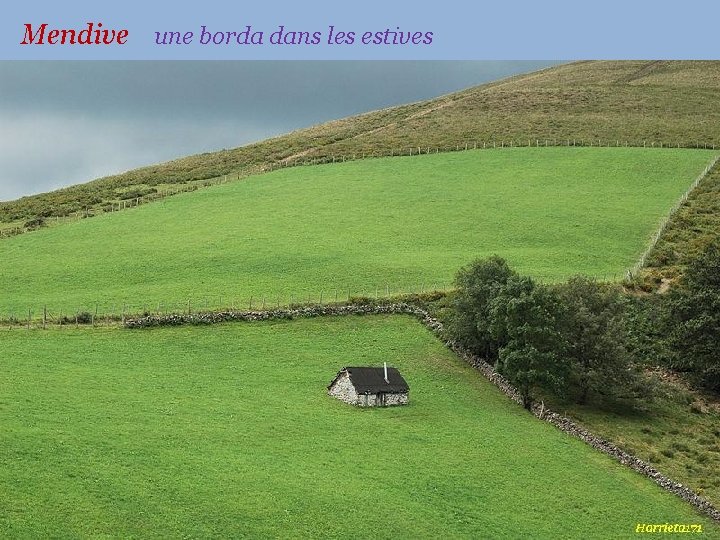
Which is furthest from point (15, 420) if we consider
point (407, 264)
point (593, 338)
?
point (407, 264)

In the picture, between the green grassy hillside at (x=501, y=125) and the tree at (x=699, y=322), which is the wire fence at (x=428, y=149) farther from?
the tree at (x=699, y=322)

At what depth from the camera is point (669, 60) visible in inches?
7249

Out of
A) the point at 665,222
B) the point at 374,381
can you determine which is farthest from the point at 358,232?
the point at 374,381

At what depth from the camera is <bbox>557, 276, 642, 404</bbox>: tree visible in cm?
5884

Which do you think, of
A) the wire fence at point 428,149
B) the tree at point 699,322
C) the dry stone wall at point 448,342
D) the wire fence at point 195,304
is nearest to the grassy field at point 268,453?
the dry stone wall at point 448,342

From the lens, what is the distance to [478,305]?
6269 centimetres

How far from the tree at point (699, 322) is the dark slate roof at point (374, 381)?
68.6 ft

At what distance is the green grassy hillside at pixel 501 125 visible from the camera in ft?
395

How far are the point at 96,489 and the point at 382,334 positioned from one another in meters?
30.6

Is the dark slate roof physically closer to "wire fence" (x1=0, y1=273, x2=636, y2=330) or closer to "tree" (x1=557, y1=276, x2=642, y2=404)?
"tree" (x1=557, y1=276, x2=642, y2=404)

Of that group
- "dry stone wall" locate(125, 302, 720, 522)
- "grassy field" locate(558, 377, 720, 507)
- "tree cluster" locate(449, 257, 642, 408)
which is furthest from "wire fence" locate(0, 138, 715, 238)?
"grassy field" locate(558, 377, 720, 507)

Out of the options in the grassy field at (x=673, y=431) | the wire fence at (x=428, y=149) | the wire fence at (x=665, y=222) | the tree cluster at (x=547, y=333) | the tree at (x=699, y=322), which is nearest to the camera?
the grassy field at (x=673, y=431)

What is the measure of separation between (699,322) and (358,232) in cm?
3355

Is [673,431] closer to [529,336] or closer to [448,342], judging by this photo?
[529,336]
